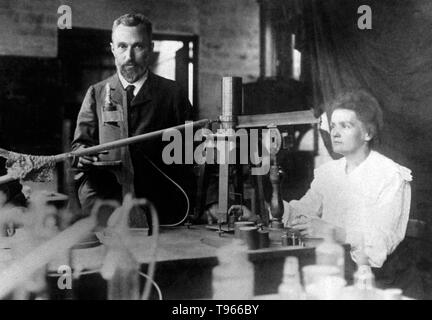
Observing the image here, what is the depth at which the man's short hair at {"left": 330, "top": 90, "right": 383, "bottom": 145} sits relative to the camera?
1.85 metres

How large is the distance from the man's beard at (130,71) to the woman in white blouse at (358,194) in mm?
783

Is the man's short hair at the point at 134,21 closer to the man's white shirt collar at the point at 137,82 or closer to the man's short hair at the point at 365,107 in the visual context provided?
the man's white shirt collar at the point at 137,82

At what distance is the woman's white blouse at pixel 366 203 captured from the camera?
1.72 metres

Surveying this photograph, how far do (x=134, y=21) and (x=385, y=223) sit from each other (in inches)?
48.0

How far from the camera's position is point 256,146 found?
6.05 ft

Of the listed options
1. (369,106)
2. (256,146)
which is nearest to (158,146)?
(256,146)

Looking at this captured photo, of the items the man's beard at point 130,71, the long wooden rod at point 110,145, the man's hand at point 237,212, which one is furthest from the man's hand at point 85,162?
the man's hand at point 237,212

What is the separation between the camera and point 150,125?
1.98m

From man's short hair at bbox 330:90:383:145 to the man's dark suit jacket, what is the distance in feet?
2.03

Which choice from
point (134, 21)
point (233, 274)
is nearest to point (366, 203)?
point (233, 274)
